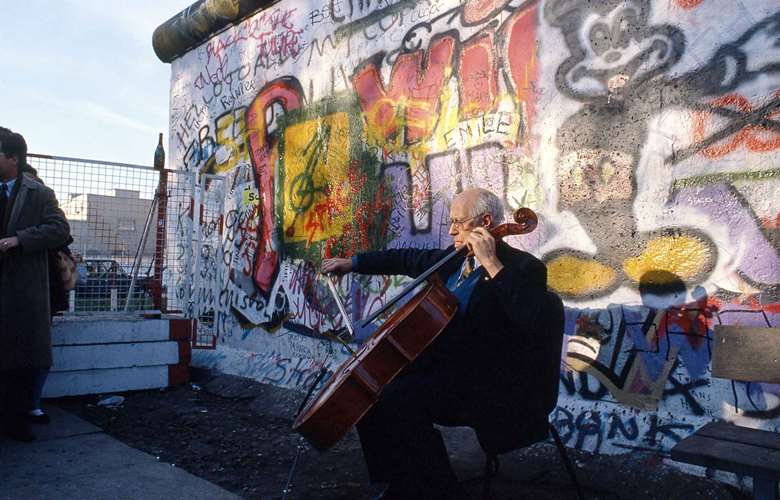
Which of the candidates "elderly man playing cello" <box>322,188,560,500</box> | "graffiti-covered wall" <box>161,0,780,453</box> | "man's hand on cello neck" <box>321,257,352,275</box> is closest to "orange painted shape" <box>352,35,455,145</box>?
"graffiti-covered wall" <box>161,0,780,453</box>

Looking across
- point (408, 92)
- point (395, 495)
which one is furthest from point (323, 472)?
point (408, 92)

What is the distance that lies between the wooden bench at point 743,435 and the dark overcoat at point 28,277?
349 centimetres

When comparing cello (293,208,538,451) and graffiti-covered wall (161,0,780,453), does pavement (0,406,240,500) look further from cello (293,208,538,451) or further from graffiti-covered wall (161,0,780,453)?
graffiti-covered wall (161,0,780,453)

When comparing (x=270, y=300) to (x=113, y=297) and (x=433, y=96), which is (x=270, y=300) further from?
(x=433, y=96)

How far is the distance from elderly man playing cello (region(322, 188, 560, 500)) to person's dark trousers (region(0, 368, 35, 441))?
238cm

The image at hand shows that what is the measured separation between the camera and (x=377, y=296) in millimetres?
5027

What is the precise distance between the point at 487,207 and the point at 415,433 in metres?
1.03

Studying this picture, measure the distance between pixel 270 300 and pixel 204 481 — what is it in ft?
9.63

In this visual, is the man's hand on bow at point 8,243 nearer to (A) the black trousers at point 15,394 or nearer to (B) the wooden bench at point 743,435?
(A) the black trousers at point 15,394

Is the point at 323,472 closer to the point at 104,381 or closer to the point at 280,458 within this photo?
the point at 280,458

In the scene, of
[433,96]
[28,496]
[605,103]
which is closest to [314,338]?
[433,96]

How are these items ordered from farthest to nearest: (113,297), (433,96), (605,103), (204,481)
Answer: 1. (113,297)
2. (433,96)
3. (605,103)
4. (204,481)

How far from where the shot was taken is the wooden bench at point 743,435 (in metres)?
2.00

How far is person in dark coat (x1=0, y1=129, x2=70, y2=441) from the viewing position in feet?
12.4
